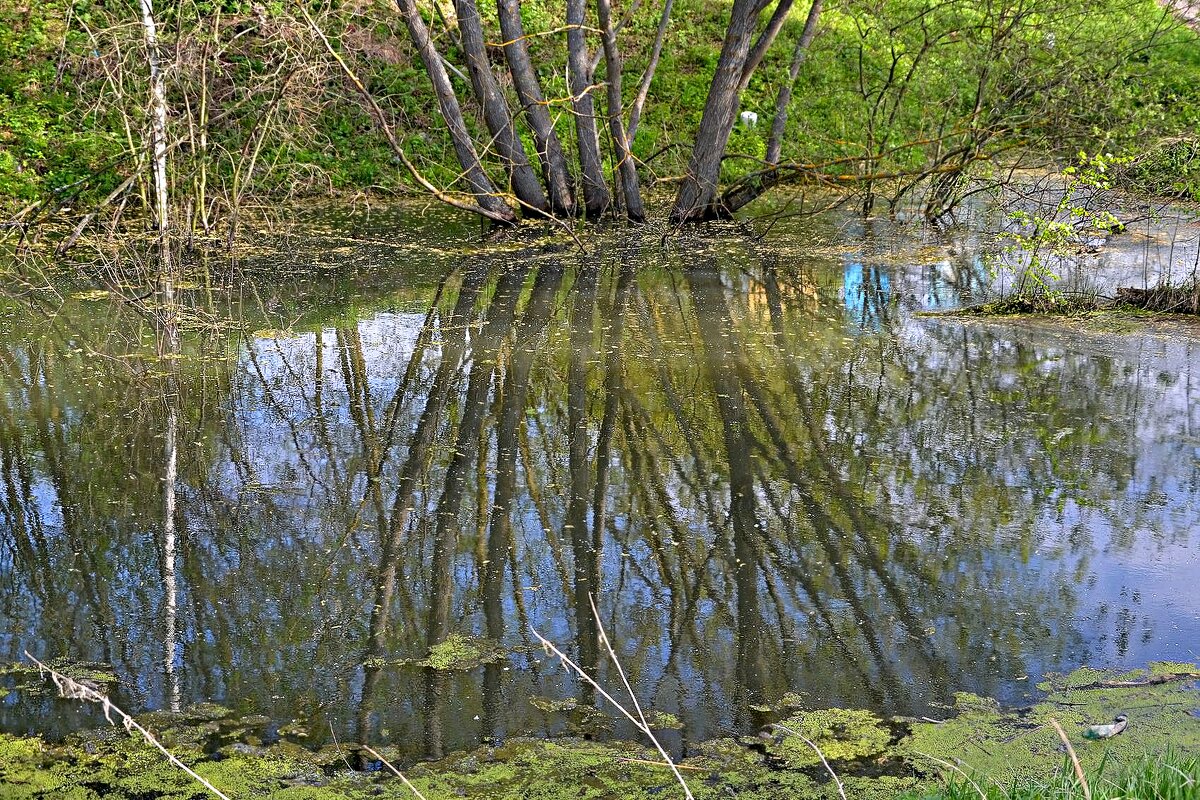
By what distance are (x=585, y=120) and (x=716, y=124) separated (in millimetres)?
1420

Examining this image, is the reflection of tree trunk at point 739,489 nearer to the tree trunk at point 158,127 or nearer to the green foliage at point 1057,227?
the green foliage at point 1057,227

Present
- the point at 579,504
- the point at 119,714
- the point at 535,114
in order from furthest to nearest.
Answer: the point at 535,114
the point at 579,504
the point at 119,714

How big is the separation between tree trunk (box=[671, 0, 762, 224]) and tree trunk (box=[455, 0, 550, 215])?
158 cm

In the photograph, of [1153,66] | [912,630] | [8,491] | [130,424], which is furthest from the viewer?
[1153,66]

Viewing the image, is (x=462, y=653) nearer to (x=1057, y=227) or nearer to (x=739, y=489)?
(x=739, y=489)

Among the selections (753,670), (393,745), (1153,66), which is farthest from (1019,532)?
(1153,66)

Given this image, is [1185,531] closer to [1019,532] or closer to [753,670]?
[1019,532]

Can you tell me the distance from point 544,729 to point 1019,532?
102 inches

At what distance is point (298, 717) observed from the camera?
4.00m

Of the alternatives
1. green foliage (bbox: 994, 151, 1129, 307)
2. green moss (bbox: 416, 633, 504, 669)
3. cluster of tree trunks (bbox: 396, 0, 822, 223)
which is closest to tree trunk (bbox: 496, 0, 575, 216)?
cluster of tree trunks (bbox: 396, 0, 822, 223)

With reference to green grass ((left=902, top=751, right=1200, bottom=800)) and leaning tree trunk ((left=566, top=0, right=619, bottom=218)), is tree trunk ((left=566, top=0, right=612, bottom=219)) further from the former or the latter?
green grass ((left=902, top=751, right=1200, bottom=800))

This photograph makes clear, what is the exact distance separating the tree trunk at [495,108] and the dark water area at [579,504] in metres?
3.77

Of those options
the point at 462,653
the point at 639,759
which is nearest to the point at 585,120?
the point at 462,653

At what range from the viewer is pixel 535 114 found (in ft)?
43.5
